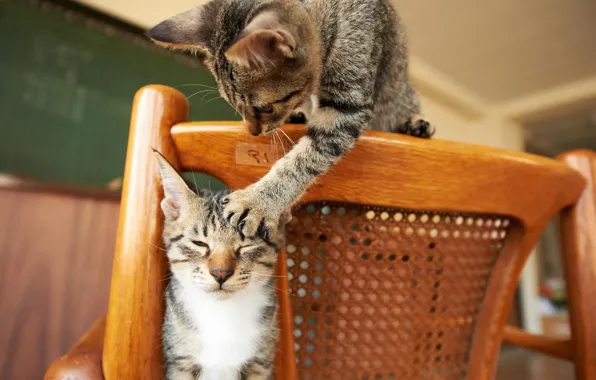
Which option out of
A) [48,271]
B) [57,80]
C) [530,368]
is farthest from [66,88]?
[530,368]

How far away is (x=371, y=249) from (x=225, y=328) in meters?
0.25

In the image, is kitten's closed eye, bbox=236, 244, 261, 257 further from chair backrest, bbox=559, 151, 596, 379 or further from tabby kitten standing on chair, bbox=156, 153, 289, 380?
chair backrest, bbox=559, 151, 596, 379

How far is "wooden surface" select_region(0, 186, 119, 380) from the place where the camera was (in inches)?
44.9

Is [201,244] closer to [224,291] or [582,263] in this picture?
[224,291]

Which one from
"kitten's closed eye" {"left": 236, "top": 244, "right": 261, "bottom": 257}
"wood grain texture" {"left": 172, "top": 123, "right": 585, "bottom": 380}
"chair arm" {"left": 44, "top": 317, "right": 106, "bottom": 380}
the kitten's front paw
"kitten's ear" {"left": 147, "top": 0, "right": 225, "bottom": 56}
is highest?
"kitten's ear" {"left": 147, "top": 0, "right": 225, "bottom": 56}

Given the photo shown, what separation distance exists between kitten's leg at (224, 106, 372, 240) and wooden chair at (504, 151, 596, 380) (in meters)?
0.36

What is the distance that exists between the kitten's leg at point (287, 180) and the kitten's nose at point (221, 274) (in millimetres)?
55

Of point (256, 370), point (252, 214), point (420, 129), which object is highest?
point (420, 129)

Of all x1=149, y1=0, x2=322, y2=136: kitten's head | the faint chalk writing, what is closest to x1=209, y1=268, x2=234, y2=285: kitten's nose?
x1=149, y1=0, x2=322, y2=136: kitten's head

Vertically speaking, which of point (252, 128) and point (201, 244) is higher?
point (252, 128)

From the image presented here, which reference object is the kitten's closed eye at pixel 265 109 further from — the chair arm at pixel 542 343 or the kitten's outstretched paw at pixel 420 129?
the chair arm at pixel 542 343

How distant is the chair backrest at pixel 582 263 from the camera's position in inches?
23.9

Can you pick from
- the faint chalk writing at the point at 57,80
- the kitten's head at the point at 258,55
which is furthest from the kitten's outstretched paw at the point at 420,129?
the faint chalk writing at the point at 57,80

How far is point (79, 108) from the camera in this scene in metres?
1.58
